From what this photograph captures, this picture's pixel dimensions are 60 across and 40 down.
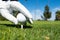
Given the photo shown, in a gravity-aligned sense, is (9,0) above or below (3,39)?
above

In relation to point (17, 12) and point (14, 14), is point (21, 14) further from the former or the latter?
point (14, 14)

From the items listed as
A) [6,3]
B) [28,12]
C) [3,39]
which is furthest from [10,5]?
[3,39]

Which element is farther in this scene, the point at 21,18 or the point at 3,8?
the point at 3,8

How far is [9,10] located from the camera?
5449mm

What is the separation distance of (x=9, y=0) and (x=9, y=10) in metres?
0.25

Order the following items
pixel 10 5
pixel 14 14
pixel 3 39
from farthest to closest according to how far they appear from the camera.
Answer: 1. pixel 14 14
2. pixel 10 5
3. pixel 3 39

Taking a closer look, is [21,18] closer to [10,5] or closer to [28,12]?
[28,12]

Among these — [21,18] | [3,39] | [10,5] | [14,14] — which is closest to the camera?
[3,39]

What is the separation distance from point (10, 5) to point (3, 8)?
0.60ft

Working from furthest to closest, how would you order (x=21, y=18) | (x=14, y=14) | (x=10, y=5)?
(x=14, y=14)
(x=10, y=5)
(x=21, y=18)

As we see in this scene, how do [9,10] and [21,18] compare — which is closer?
[21,18]

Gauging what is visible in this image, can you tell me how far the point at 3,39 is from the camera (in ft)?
7.97

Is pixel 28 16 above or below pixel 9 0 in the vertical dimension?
below

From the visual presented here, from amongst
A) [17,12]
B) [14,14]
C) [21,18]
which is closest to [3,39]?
[21,18]
